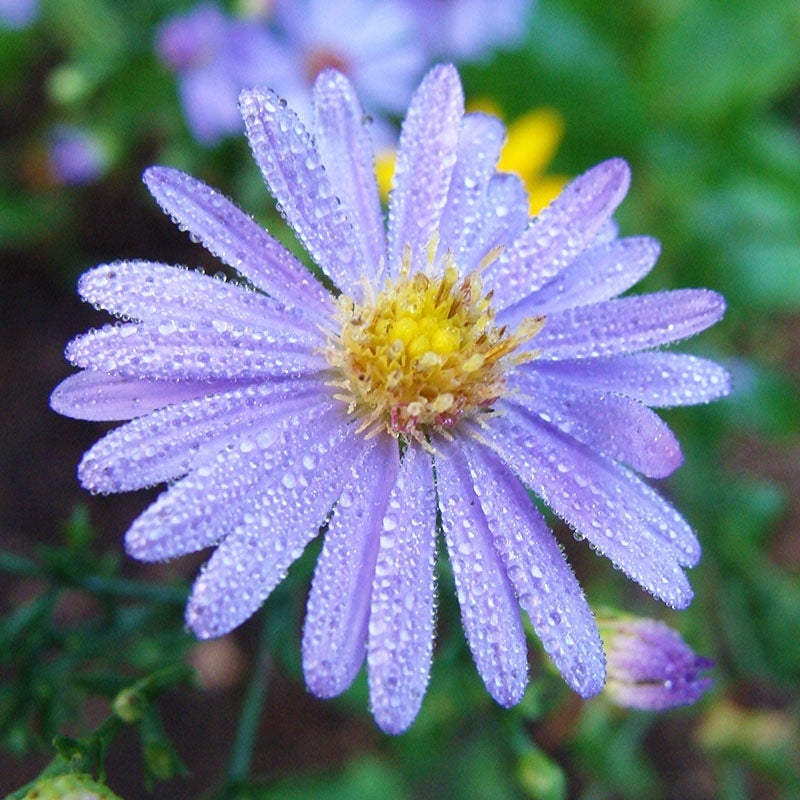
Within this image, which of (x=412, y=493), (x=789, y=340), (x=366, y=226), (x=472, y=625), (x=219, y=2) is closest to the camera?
(x=472, y=625)

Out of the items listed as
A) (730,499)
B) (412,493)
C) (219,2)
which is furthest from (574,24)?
(412,493)

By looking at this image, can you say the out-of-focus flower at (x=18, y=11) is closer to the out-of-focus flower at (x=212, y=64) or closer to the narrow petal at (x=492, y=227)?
the out-of-focus flower at (x=212, y=64)

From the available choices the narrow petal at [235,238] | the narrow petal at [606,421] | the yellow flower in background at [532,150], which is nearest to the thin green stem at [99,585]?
the narrow petal at [235,238]

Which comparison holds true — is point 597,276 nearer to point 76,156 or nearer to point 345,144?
point 345,144

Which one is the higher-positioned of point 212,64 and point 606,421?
point 212,64

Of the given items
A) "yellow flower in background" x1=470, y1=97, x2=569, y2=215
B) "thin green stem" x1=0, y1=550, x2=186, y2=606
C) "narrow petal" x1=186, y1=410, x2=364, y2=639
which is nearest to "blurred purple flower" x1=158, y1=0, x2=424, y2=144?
"yellow flower in background" x1=470, y1=97, x2=569, y2=215

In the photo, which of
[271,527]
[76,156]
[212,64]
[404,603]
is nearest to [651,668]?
[404,603]

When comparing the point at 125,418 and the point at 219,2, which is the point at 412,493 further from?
the point at 219,2

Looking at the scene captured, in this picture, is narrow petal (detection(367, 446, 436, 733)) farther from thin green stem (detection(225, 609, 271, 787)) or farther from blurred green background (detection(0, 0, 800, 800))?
blurred green background (detection(0, 0, 800, 800))
